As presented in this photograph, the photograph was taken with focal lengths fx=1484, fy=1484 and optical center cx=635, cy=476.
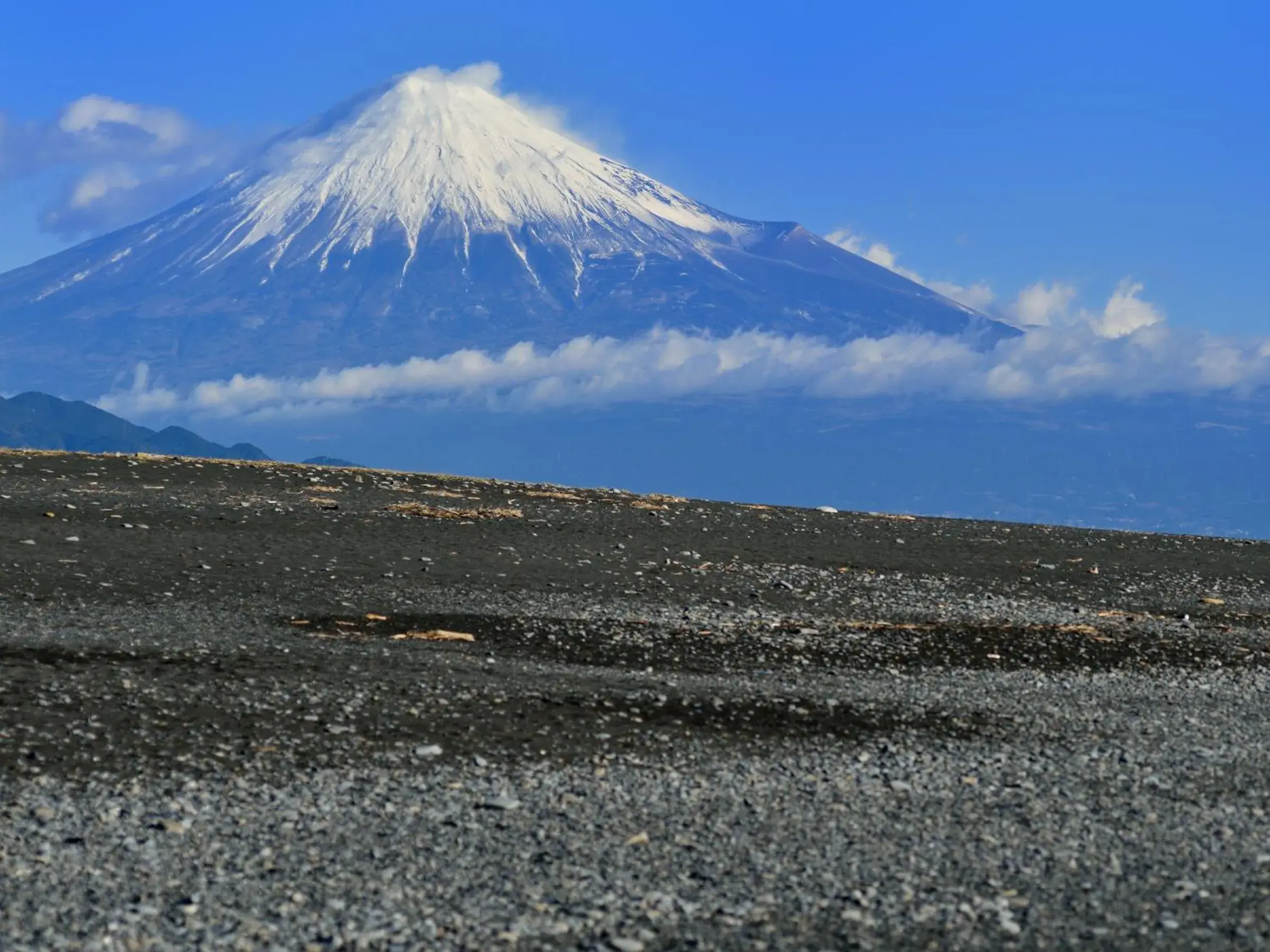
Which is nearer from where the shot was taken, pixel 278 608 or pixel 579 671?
pixel 579 671

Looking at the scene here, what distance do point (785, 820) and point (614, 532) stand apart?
1998cm

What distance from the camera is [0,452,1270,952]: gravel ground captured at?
10.4 meters

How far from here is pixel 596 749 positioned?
14867mm

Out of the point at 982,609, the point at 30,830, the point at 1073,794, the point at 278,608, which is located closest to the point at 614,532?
the point at 982,609

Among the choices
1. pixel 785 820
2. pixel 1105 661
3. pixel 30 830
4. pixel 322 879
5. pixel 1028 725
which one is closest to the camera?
pixel 322 879

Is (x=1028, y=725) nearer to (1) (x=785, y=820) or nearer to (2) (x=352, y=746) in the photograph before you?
(1) (x=785, y=820)

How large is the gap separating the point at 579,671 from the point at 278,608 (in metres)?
5.78

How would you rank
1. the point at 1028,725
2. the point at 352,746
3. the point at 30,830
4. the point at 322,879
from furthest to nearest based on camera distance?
the point at 1028,725, the point at 352,746, the point at 30,830, the point at 322,879

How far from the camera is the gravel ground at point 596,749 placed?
10383mm

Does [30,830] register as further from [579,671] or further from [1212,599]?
[1212,599]

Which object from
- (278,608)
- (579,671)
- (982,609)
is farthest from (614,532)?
(579,671)

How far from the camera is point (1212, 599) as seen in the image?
97.1 feet

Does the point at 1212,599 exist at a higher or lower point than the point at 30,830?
higher

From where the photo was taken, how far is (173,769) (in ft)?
44.2
